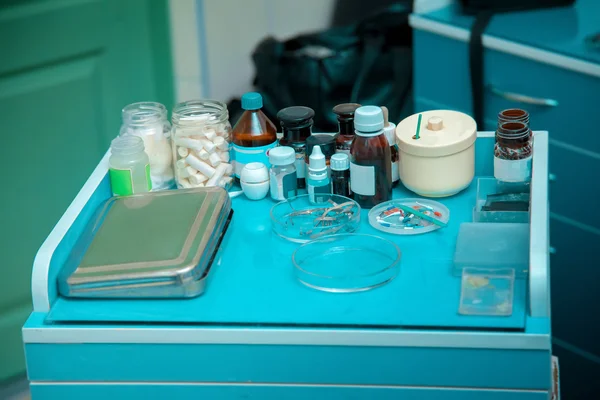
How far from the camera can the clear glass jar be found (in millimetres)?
1606

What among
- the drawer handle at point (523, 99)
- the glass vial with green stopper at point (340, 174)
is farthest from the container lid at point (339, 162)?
the drawer handle at point (523, 99)

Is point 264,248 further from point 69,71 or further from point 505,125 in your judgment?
point 69,71

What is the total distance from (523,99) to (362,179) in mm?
877

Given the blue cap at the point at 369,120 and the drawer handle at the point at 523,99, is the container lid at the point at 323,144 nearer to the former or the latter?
the blue cap at the point at 369,120

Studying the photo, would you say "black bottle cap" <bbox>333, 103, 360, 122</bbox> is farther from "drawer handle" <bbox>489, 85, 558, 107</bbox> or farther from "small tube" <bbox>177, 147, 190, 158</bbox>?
"drawer handle" <bbox>489, 85, 558, 107</bbox>

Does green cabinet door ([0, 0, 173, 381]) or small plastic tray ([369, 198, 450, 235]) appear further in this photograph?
green cabinet door ([0, 0, 173, 381])

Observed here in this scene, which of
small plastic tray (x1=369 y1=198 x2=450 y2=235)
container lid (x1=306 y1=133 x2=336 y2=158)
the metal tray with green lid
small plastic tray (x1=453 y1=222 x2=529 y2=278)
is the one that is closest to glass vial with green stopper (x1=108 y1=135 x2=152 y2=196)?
the metal tray with green lid

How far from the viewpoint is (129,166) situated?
5.09 feet

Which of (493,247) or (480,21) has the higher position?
(480,21)

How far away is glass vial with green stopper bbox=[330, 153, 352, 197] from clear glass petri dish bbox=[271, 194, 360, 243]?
0.07 ft

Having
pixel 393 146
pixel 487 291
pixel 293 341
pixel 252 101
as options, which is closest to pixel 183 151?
pixel 252 101

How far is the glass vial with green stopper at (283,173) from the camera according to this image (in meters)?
1.54

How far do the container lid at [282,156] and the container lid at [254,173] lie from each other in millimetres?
42

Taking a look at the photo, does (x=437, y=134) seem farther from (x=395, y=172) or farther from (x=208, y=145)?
(x=208, y=145)
